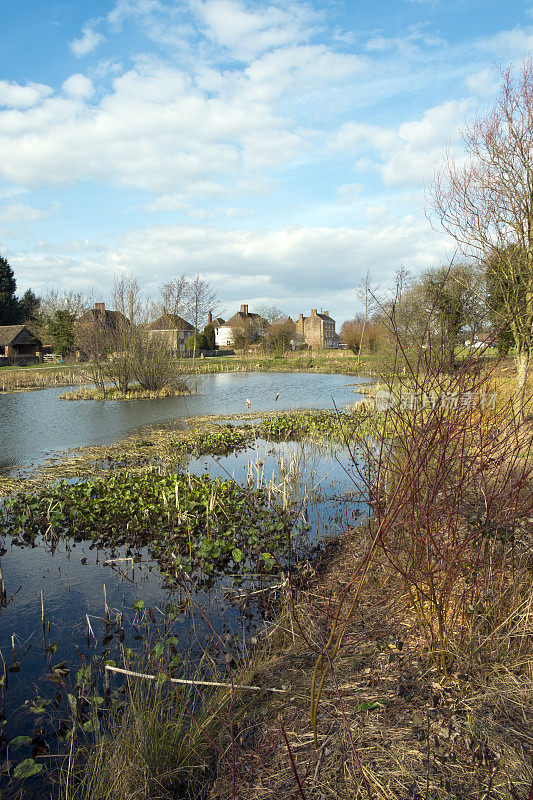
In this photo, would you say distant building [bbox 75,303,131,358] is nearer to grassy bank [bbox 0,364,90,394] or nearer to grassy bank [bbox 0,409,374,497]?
grassy bank [bbox 0,364,90,394]

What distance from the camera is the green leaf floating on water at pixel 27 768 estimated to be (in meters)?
2.49

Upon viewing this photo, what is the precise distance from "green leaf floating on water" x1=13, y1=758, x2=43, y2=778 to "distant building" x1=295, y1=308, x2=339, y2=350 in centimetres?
7520

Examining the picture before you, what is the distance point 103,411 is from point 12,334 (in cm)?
3128

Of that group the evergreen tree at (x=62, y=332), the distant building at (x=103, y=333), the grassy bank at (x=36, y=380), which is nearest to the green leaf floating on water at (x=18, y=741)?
the distant building at (x=103, y=333)

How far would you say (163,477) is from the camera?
7.77 m

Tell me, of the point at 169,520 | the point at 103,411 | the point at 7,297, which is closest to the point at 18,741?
the point at 169,520

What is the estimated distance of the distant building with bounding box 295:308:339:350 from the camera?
78481mm

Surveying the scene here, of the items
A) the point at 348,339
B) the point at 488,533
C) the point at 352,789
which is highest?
the point at 348,339

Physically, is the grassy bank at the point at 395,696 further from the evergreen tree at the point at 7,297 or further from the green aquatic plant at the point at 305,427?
the evergreen tree at the point at 7,297

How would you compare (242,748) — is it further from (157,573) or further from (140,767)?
(157,573)

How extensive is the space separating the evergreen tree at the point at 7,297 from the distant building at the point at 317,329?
133 ft

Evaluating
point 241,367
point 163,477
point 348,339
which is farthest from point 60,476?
point 348,339

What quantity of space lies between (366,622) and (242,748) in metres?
1.19

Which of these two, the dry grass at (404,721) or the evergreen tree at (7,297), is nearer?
the dry grass at (404,721)
